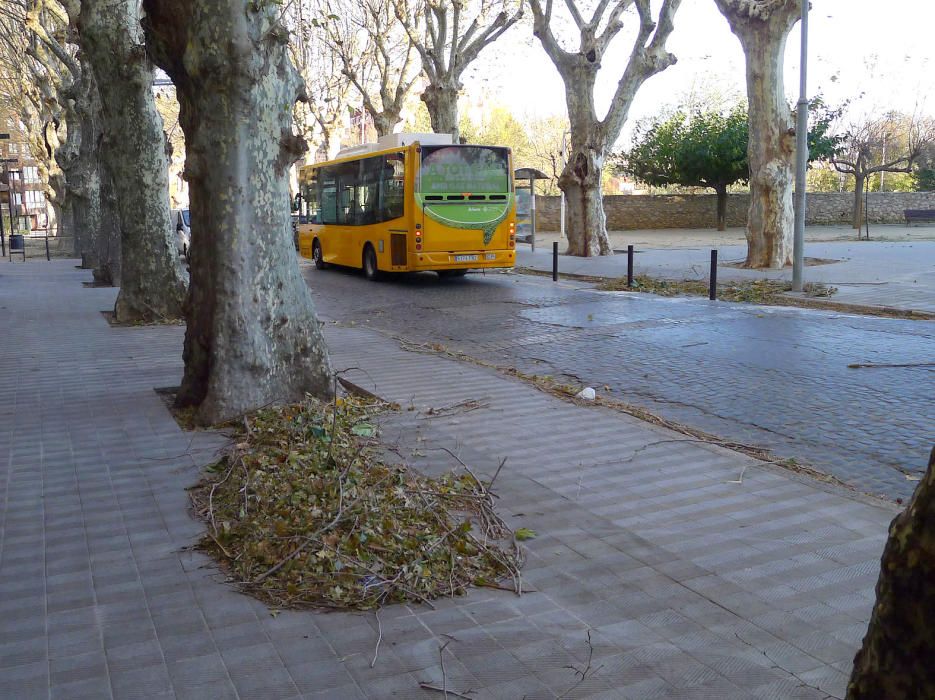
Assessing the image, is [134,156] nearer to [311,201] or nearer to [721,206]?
[311,201]

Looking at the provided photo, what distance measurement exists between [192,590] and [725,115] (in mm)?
44965

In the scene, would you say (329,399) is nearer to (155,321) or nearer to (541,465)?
(541,465)

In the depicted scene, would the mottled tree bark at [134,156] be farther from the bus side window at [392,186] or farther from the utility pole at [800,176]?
the utility pole at [800,176]

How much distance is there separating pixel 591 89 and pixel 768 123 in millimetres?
5868

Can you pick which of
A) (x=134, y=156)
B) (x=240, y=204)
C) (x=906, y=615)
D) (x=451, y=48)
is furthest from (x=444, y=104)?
(x=906, y=615)

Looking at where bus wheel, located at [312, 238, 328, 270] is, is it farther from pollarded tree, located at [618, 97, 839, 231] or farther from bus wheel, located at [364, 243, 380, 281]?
pollarded tree, located at [618, 97, 839, 231]

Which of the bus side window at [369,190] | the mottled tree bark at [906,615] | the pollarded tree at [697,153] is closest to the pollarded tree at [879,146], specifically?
the pollarded tree at [697,153]

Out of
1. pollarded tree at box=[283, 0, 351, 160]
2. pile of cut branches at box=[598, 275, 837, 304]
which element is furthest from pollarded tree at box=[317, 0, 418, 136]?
pile of cut branches at box=[598, 275, 837, 304]

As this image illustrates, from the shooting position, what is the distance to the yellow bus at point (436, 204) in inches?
748

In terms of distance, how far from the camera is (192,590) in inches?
156

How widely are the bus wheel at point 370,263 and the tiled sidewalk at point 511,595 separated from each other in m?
14.1

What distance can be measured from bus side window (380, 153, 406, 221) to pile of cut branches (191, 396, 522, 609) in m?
13.9

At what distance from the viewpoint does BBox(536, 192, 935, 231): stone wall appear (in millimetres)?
44156

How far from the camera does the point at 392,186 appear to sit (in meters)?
19.6
